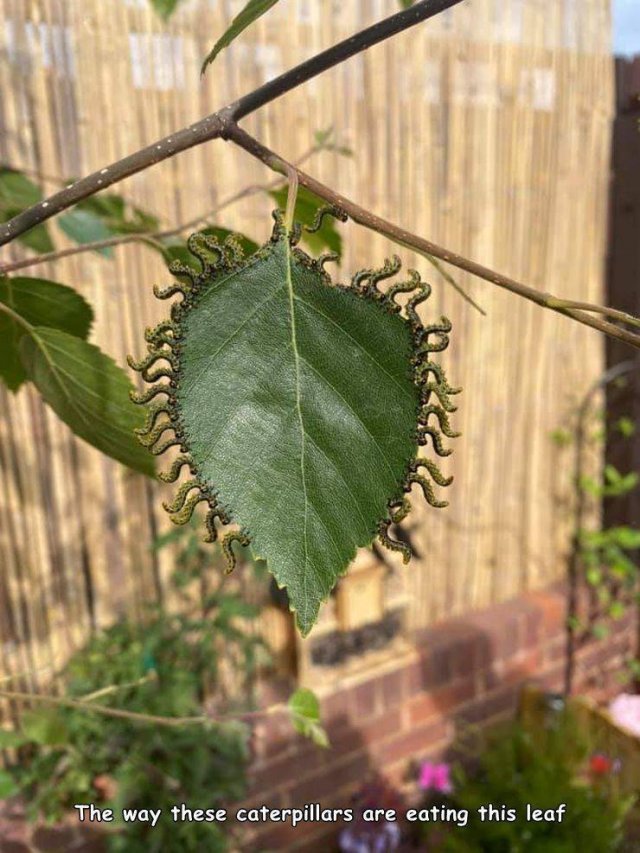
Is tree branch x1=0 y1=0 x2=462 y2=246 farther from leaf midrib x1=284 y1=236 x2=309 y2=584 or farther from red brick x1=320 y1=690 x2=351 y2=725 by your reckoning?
red brick x1=320 y1=690 x2=351 y2=725

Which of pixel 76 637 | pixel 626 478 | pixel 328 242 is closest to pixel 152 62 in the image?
pixel 328 242

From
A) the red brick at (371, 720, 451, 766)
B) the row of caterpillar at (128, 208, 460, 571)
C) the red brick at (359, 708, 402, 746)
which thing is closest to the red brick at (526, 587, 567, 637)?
the red brick at (371, 720, 451, 766)

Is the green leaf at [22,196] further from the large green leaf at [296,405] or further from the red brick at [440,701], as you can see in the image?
the red brick at [440,701]

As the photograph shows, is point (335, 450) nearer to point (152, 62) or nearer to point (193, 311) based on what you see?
point (193, 311)

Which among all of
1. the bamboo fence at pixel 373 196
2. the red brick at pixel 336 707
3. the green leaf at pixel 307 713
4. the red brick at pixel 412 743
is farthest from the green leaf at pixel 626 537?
the green leaf at pixel 307 713

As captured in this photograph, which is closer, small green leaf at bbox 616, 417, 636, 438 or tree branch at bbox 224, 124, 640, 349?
tree branch at bbox 224, 124, 640, 349

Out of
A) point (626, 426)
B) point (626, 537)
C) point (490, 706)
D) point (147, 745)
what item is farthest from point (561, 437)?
point (147, 745)
